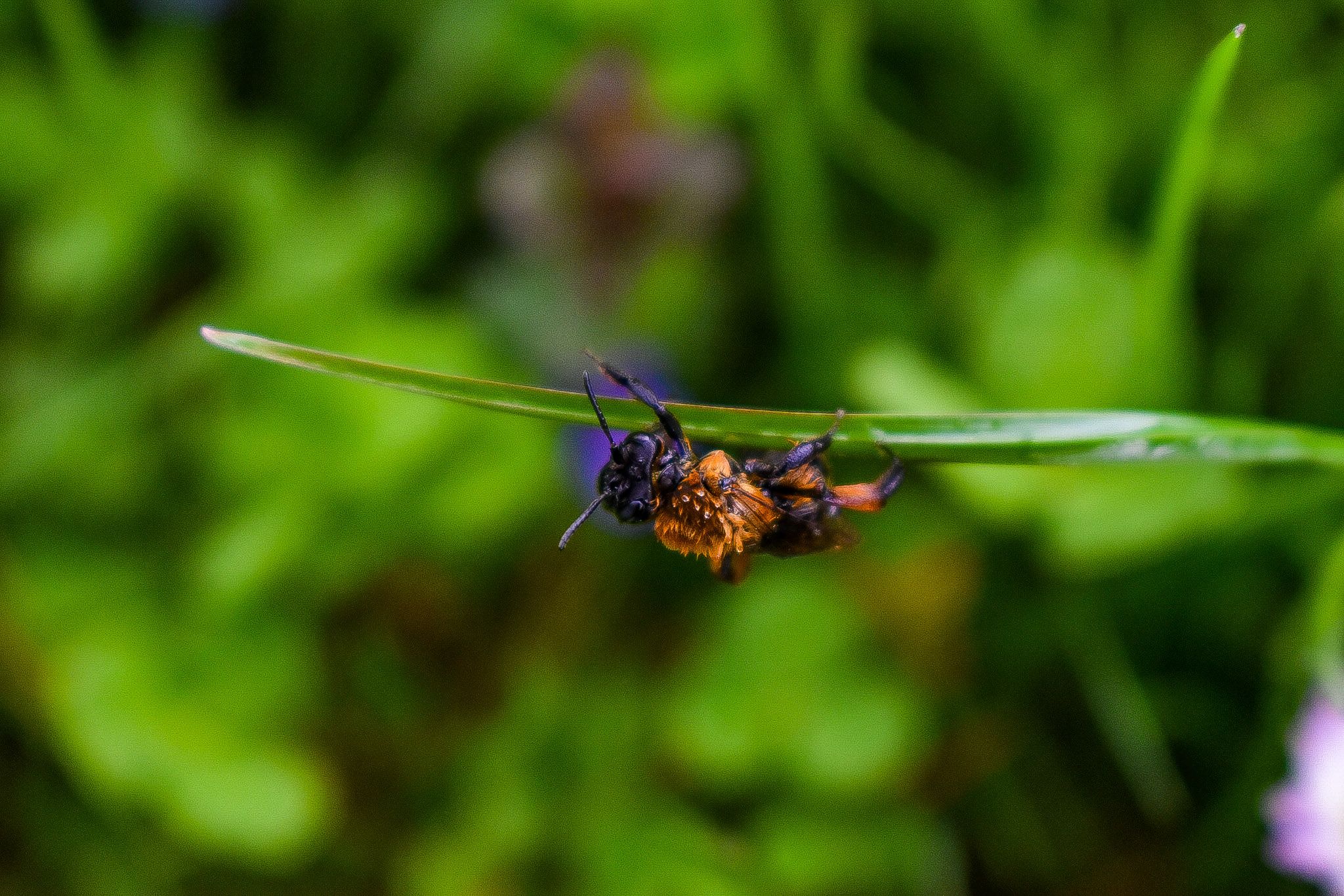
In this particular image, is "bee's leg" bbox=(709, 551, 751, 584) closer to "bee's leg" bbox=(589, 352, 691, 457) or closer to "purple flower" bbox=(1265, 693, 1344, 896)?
"bee's leg" bbox=(589, 352, 691, 457)

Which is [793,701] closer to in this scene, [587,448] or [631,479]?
[587,448]

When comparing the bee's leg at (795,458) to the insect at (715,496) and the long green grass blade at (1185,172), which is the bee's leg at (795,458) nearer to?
the insect at (715,496)

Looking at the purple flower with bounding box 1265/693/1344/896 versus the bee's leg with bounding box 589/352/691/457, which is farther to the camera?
the purple flower with bounding box 1265/693/1344/896

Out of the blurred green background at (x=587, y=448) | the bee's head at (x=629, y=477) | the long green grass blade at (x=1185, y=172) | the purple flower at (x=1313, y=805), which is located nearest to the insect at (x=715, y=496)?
the bee's head at (x=629, y=477)

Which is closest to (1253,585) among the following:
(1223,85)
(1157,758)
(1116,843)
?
(1157,758)

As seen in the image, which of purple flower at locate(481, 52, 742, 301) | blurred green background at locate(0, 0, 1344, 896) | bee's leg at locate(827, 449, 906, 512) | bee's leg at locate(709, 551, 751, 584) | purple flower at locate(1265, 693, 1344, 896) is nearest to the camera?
bee's leg at locate(827, 449, 906, 512)

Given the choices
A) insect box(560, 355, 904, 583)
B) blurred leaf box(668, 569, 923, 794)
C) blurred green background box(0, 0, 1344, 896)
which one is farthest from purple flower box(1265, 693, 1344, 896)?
insect box(560, 355, 904, 583)
